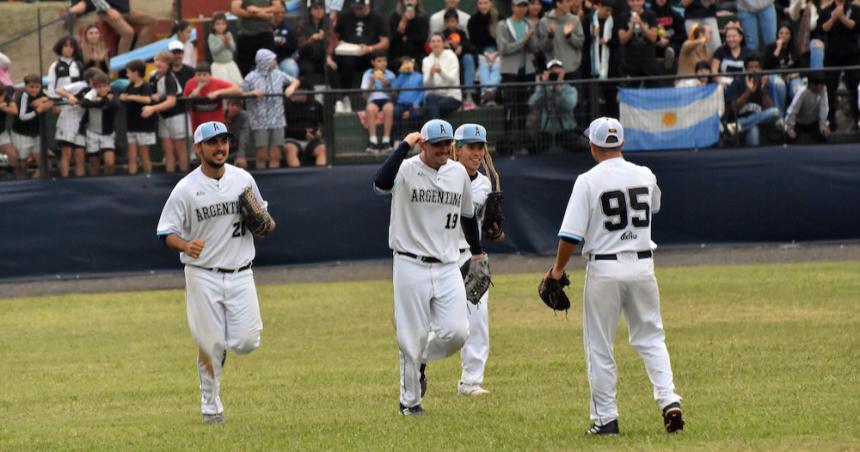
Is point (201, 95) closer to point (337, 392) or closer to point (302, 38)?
point (302, 38)

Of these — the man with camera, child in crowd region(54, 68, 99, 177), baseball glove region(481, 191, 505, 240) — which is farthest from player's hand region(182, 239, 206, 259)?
the man with camera

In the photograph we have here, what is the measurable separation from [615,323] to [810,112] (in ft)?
47.4

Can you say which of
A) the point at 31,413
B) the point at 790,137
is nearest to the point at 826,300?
the point at 790,137

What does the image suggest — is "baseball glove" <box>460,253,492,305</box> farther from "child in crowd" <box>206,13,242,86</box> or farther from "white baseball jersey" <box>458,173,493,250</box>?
"child in crowd" <box>206,13,242,86</box>

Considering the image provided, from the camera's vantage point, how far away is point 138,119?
23.3 meters

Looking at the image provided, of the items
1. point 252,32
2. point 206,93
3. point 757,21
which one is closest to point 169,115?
point 206,93

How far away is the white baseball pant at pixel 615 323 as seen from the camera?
10211 millimetres

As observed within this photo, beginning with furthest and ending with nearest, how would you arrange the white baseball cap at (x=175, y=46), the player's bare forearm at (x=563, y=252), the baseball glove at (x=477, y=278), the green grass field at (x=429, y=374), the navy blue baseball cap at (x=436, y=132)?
1. the white baseball cap at (x=175, y=46)
2. the baseball glove at (x=477, y=278)
3. the navy blue baseball cap at (x=436, y=132)
4. the green grass field at (x=429, y=374)
5. the player's bare forearm at (x=563, y=252)

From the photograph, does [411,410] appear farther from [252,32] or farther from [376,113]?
[252,32]

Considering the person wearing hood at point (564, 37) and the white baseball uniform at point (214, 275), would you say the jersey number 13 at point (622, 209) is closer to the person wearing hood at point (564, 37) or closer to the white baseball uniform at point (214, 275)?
the white baseball uniform at point (214, 275)

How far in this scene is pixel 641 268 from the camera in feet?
33.6

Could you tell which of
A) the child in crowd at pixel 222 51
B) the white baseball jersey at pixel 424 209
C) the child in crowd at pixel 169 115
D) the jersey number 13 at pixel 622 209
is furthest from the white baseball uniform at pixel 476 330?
the child in crowd at pixel 222 51

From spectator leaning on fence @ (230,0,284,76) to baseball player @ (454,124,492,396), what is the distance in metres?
12.1

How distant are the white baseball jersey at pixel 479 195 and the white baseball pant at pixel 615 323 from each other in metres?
3.03
